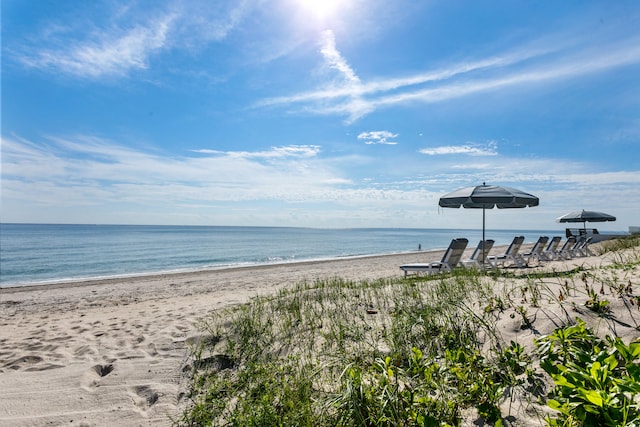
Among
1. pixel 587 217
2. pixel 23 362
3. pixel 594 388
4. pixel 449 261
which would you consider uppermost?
pixel 587 217

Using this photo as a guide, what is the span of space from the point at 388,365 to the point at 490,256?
11110mm

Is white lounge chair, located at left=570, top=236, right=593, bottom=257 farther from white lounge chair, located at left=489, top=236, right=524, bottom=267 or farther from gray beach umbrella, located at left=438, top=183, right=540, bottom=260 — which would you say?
gray beach umbrella, located at left=438, top=183, right=540, bottom=260

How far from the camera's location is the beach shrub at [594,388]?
1.49 m

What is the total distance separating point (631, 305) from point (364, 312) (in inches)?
102

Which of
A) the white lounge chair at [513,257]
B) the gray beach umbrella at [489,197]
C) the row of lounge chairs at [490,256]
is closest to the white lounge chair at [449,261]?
the row of lounge chairs at [490,256]

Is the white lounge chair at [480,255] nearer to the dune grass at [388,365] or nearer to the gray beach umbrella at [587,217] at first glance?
the dune grass at [388,365]

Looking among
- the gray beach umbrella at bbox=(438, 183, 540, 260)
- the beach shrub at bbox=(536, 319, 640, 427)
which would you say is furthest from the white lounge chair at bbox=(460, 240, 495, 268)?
the beach shrub at bbox=(536, 319, 640, 427)

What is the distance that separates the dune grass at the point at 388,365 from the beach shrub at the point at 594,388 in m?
0.02

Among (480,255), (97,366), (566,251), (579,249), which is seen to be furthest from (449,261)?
(579,249)

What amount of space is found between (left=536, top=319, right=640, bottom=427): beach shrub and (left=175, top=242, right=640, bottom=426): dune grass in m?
0.02

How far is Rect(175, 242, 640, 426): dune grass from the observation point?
2123 millimetres

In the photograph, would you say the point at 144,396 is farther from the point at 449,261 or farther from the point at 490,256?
the point at 490,256

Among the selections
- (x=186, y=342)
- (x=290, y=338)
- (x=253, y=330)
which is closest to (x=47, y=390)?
(x=186, y=342)

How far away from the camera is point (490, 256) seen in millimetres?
12172
